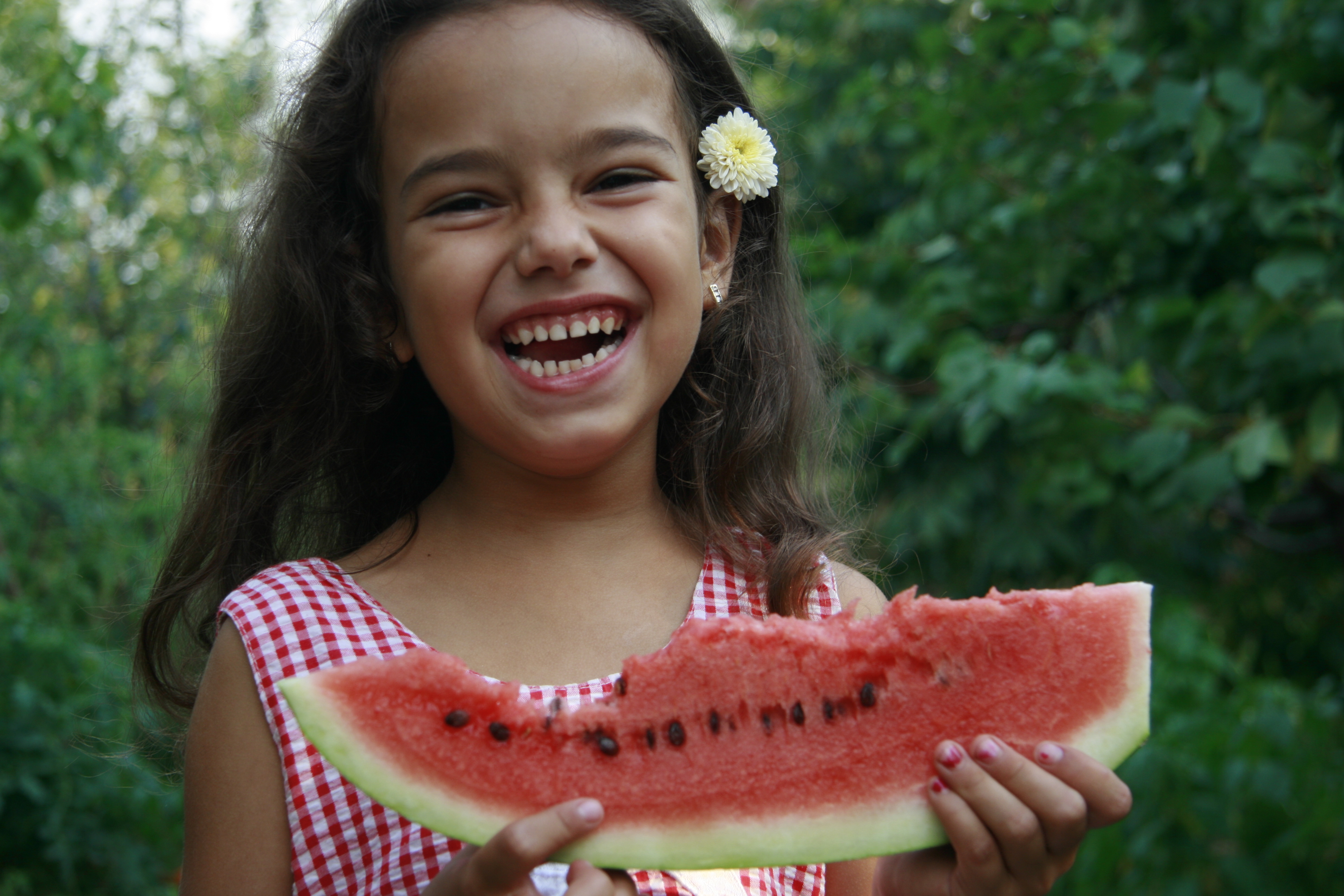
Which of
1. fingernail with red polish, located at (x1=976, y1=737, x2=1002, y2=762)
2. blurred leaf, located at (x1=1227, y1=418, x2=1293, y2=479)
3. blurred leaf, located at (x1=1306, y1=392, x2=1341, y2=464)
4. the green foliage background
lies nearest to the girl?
fingernail with red polish, located at (x1=976, y1=737, x2=1002, y2=762)

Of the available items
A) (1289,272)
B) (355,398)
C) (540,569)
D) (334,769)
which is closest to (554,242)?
(540,569)

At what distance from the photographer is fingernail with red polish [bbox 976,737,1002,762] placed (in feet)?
4.49

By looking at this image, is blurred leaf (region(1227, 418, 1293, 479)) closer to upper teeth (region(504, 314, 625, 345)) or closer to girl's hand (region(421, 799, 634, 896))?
upper teeth (region(504, 314, 625, 345))

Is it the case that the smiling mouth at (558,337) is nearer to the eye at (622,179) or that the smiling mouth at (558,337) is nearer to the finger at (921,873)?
the eye at (622,179)

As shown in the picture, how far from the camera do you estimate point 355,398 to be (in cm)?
212

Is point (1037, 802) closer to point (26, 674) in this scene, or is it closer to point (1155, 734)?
point (26, 674)

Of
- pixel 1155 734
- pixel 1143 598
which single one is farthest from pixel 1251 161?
pixel 1155 734

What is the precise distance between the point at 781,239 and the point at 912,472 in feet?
7.66

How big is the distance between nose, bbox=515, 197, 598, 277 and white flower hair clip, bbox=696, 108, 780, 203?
403 mm

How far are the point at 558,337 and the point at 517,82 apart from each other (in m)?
0.36

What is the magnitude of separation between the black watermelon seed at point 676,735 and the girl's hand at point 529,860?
0.54 feet

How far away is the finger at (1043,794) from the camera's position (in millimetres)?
1338

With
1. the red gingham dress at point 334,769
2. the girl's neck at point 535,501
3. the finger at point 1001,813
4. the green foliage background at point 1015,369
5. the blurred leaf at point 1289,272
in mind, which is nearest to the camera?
the finger at point 1001,813

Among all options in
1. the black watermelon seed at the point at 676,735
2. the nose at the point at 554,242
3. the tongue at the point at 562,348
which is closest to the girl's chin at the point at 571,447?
the tongue at the point at 562,348
